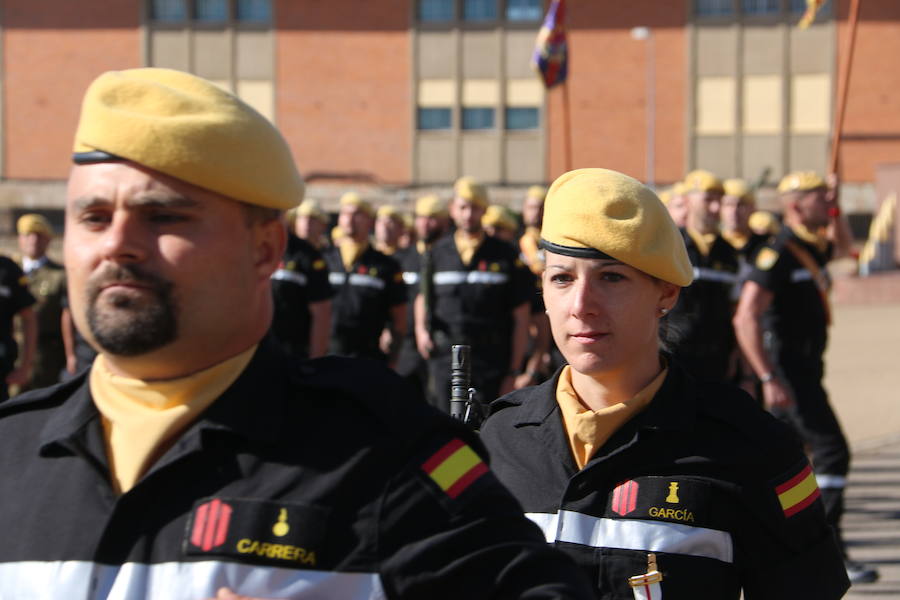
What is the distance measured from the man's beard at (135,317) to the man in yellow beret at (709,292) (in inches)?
285

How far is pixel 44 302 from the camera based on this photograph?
12.3 meters

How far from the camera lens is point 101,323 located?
216cm

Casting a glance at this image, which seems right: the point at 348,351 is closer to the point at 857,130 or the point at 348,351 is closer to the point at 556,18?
the point at 556,18

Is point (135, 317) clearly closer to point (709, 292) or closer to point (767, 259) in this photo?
point (767, 259)

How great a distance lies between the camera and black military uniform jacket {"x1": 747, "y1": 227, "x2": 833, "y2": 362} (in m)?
8.47

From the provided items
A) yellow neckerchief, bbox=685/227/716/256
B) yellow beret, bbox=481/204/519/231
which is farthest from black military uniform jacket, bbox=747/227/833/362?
yellow beret, bbox=481/204/519/231

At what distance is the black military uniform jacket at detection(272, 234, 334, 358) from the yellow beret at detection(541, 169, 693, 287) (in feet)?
22.1

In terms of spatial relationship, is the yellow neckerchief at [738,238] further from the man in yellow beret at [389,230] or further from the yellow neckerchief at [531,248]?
the man in yellow beret at [389,230]

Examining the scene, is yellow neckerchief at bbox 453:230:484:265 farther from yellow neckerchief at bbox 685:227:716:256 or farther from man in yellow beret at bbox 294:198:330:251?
yellow neckerchief at bbox 685:227:716:256

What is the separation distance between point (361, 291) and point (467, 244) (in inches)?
45.6

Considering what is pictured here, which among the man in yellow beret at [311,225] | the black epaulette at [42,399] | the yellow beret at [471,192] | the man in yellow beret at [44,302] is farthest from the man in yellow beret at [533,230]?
the black epaulette at [42,399]

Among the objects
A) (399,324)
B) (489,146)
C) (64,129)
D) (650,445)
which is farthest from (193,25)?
(650,445)

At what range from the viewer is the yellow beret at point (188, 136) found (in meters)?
2.17

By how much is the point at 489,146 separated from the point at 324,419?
41.7 meters
